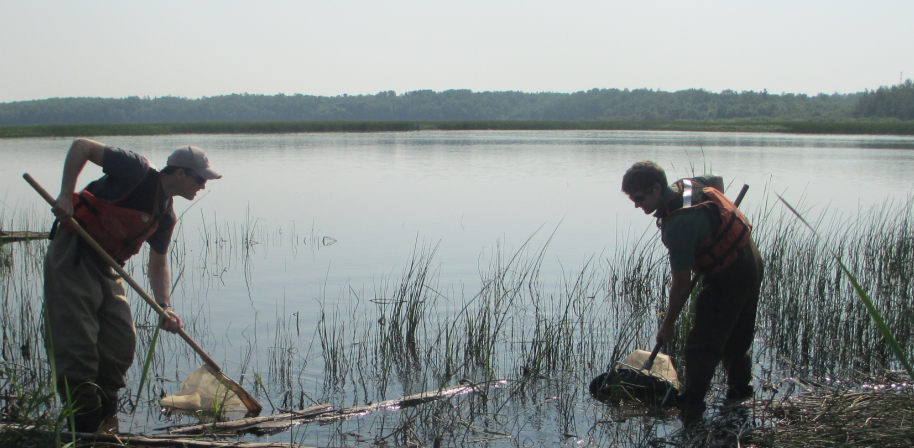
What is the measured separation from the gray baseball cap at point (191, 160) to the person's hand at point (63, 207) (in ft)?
1.70

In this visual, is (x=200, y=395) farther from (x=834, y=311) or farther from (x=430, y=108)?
(x=430, y=108)

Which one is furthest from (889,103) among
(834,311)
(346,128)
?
(834,311)

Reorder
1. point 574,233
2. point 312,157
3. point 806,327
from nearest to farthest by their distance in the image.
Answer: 1. point 806,327
2. point 574,233
3. point 312,157

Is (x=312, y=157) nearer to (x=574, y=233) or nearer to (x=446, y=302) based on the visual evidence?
(x=574, y=233)

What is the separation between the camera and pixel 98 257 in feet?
11.7

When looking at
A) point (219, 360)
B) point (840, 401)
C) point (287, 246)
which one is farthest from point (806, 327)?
point (287, 246)

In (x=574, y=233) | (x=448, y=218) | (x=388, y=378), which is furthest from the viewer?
(x=448, y=218)

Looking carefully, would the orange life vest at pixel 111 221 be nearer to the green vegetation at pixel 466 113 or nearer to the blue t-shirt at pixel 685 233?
the blue t-shirt at pixel 685 233

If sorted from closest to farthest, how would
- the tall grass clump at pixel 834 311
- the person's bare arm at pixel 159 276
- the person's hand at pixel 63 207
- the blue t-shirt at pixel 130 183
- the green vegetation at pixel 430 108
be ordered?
the person's hand at pixel 63 207, the blue t-shirt at pixel 130 183, the person's bare arm at pixel 159 276, the tall grass clump at pixel 834 311, the green vegetation at pixel 430 108

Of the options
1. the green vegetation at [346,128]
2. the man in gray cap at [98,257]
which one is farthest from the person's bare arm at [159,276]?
the green vegetation at [346,128]

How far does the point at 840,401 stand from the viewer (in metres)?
3.77

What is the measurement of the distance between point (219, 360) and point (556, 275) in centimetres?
423

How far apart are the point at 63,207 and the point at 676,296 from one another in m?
3.17

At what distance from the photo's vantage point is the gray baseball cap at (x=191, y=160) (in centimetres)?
368
